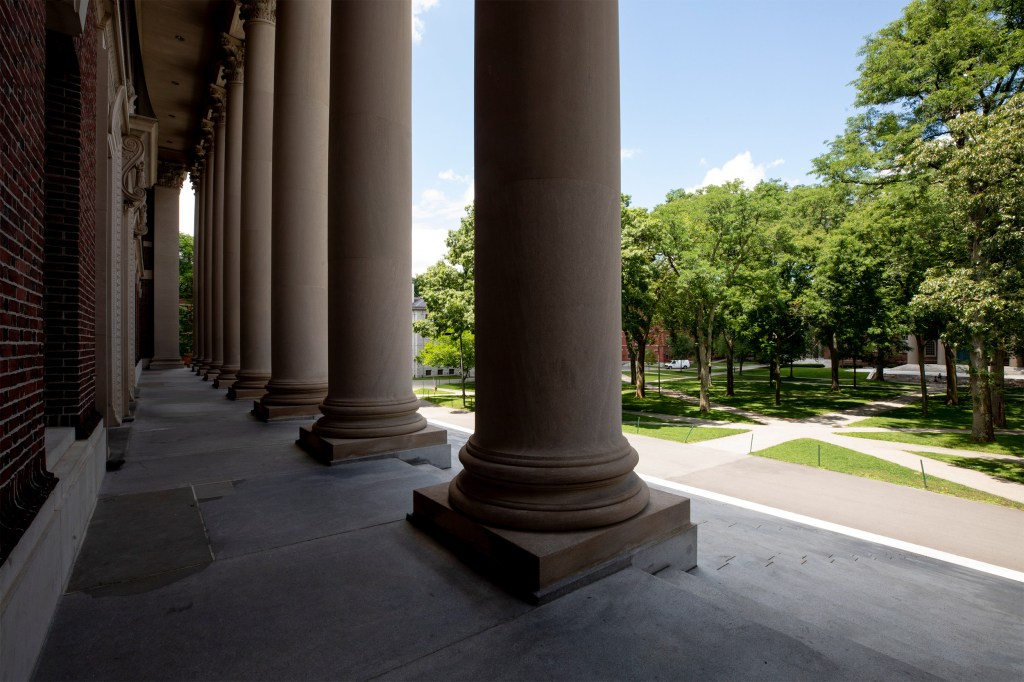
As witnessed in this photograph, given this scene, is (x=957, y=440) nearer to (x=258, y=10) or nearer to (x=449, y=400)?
(x=449, y=400)

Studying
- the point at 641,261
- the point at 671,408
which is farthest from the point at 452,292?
the point at 671,408

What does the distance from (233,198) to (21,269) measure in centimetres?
3373

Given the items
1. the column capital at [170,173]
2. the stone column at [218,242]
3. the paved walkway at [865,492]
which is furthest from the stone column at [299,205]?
the column capital at [170,173]

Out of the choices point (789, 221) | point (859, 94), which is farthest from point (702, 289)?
point (859, 94)

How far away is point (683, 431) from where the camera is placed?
1983 inches

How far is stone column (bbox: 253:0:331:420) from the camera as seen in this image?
822 inches

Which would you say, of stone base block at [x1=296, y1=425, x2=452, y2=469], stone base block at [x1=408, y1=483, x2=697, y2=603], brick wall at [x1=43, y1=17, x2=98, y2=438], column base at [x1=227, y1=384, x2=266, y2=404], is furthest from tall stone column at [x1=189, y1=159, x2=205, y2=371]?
stone base block at [x1=408, y1=483, x2=697, y2=603]

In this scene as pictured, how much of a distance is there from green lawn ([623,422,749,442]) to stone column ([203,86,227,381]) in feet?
120

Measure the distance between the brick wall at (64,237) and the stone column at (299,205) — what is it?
28.6 feet

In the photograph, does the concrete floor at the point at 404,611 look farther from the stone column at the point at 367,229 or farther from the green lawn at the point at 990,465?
the green lawn at the point at 990,465

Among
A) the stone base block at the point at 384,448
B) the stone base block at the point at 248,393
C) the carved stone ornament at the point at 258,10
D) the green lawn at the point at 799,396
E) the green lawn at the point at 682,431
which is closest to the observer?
the stone base block at the point at 384,448

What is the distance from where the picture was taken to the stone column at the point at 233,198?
36.1 meters

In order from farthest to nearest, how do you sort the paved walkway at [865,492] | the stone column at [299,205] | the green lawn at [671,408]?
the green lawn at [671,408] < the paved walkway at [865,492] < the stone column at [299,205]

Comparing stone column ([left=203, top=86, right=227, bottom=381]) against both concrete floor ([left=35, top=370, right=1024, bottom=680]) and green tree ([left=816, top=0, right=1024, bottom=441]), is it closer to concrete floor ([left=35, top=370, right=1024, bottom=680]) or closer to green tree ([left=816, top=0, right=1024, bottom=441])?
concrete floor ([left=35, top=370, right=1024, bottom=680])
